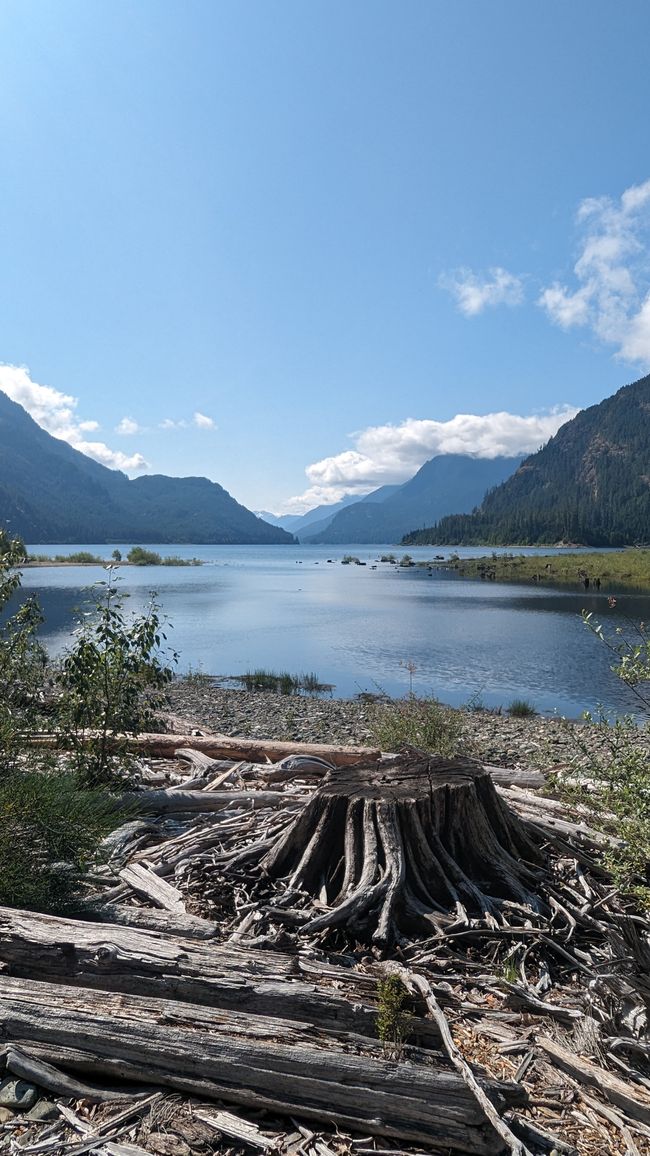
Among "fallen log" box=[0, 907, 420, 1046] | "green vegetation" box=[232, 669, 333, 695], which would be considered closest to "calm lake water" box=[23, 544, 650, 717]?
"green vegetation" box=[232, 669, 333, 695]

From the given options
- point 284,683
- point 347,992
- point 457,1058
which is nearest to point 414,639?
point 284,683

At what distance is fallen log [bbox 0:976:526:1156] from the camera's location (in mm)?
3141

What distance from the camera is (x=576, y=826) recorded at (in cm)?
629

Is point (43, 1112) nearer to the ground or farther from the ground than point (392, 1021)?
nearer to the ground

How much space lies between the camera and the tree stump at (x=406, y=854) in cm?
494

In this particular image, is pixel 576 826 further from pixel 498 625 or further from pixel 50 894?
pixel 498 625

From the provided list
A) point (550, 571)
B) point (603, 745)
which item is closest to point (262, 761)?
point (603, 745)

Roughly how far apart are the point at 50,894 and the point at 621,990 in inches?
158

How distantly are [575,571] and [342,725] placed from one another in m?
83.7

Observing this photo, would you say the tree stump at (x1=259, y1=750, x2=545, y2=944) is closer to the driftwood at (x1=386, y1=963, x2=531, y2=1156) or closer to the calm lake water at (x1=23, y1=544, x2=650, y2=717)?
the driftwood at (x1=386, y1=963, x2=531, y2=1156)

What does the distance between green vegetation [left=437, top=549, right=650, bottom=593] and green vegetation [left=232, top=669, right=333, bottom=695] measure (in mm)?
53029

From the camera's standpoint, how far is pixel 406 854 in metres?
5.28

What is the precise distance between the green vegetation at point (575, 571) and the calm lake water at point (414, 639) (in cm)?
1077

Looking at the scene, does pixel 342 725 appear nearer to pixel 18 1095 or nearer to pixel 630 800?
pixel 630 800
